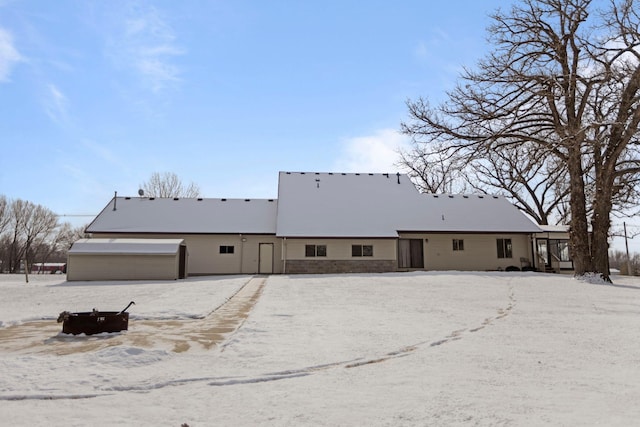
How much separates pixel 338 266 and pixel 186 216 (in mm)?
9501

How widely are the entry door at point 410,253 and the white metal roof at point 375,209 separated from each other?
1.03 meters

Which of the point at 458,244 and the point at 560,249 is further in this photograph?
the point at 560,249

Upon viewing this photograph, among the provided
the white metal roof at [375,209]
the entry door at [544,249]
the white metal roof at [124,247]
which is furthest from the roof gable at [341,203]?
the entry door at [544,249]

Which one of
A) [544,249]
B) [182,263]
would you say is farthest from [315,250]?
[544,249]

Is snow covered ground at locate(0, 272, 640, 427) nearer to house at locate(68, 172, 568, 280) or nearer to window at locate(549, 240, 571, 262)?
house at locate(68, 172, 568, 280)

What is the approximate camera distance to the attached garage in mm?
21938

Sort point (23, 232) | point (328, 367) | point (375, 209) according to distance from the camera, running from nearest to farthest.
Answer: point (328, 367) → point (375, 209) → point (23, 232)

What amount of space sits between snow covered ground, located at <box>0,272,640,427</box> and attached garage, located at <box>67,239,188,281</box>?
36.2 ft

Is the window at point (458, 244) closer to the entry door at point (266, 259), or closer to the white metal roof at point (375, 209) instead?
the white metal roof at point (375, 209)

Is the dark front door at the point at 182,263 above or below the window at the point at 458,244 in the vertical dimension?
below

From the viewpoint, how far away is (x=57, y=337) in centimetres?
755

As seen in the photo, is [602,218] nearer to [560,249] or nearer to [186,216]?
[560,249]

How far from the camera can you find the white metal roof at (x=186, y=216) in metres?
25.9

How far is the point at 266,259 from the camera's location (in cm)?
2638
